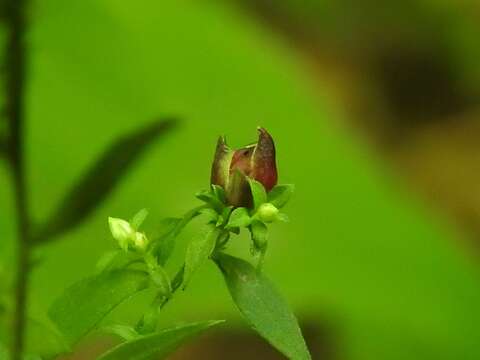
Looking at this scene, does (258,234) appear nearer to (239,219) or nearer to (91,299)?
(239,219)

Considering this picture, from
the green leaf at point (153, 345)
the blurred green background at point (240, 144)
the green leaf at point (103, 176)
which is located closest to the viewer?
the green leaf at point (153, 345)

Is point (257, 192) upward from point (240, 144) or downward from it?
upward

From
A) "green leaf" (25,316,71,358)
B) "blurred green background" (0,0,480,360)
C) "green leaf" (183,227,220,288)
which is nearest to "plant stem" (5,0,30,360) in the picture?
"green leaf" (25,316,71,358)

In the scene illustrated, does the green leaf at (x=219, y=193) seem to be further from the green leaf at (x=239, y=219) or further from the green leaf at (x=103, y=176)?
the green leaf at (x=103, y=176)

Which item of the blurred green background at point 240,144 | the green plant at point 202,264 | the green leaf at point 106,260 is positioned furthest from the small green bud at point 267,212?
the blurred green background at point 240,144

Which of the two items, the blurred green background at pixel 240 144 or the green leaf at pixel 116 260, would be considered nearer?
the green leaf at pixel 116 260

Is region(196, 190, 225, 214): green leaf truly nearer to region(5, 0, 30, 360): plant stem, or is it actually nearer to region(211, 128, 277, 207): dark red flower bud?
region(211, 128, 277, 207): dark red flower bud

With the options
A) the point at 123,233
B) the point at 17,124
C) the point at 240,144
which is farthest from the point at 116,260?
the point at 240,144
